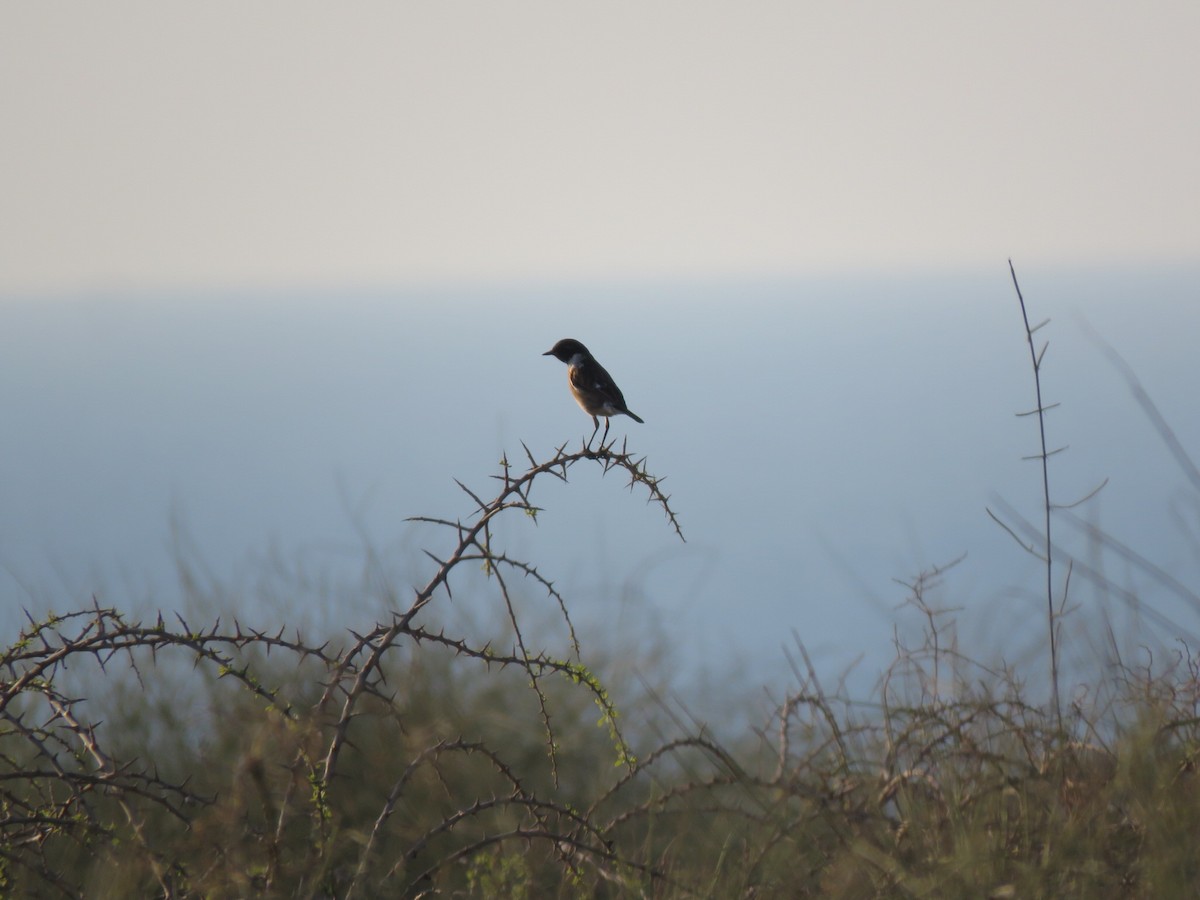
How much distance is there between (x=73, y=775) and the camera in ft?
6.04

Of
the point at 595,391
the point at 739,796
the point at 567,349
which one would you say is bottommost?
the point at 739,796

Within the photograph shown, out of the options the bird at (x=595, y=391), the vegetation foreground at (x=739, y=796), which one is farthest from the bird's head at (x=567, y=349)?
the vegetation foreground at (x=739, y=796)

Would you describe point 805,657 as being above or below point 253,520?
above

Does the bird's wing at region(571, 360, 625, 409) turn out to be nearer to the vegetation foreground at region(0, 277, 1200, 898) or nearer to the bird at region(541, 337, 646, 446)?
the bird at region(541, 337, 646, 446)

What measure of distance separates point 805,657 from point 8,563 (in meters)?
3.85

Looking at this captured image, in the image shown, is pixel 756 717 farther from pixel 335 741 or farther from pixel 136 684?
pixel 136 684

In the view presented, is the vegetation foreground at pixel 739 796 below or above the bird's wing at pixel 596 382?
below

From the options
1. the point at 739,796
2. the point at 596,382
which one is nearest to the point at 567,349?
the point at 596,382

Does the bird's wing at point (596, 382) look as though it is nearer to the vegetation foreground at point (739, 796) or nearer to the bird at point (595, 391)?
the bird at point (595, 391)

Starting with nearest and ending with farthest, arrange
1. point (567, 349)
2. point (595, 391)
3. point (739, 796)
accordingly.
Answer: point (739, 796)
point (595, 391)
point (567, 349)

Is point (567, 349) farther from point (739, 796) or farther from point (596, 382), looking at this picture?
point (739, 796)

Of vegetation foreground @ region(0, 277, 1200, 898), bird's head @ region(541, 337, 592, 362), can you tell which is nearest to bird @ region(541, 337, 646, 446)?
bird's head @ region(541, 337, 592, 362)

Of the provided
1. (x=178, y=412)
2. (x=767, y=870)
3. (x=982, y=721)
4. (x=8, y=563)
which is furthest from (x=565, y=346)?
(x=178, y=412)

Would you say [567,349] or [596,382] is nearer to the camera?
[596,382]
